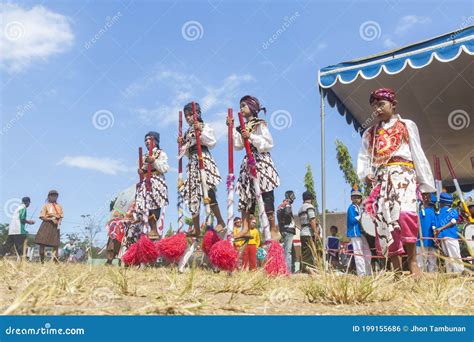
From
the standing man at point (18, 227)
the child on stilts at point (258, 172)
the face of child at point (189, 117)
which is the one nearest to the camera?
the child on stilts at point (258, 172)

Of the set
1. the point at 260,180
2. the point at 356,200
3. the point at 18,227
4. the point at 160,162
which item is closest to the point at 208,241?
the point at 260,180

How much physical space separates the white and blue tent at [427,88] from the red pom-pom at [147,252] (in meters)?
2.04

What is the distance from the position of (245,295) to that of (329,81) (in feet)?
12.7

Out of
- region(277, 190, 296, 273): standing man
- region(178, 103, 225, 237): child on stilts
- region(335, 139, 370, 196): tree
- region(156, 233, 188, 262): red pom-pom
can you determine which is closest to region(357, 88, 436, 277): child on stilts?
region(178, 103, 225, 237): child on stilts

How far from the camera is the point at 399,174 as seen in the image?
320cm

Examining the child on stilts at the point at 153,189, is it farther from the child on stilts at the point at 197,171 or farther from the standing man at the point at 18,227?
the standing man at the point at 18,227

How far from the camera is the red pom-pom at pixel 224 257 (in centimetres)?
338

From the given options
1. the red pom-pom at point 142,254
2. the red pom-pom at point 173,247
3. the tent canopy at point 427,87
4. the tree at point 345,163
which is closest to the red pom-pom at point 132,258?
the red pom-pom at point 142,254

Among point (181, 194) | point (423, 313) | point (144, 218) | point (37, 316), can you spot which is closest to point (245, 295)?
point (423, 313)

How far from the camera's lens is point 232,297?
74.6 inches

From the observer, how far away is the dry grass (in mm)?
1594

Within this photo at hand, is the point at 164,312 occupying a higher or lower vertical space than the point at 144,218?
lower

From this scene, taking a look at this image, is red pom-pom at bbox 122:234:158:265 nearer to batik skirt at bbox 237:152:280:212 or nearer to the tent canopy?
batik skirt at bbox 237:152:280:212
